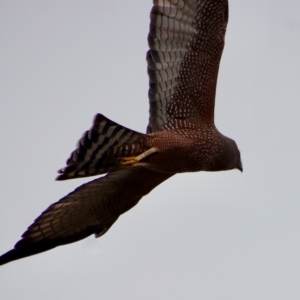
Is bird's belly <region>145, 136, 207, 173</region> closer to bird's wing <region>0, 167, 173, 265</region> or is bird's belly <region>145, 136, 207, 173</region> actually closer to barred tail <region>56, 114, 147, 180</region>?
bird's wing <region>0, 167, 173, 265</region>

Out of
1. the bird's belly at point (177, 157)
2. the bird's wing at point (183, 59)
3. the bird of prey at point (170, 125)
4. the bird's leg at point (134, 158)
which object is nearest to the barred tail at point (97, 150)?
the bird's leg at point (134, 158)

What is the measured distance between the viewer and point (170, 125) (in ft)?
46.2

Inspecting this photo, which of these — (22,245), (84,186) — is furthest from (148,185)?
(22,245)

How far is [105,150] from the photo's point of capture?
42.4 ft

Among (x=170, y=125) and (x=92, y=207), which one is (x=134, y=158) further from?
(x=92, y=207)

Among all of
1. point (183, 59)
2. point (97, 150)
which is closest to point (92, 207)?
point (97, 150)

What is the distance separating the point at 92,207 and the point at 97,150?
6.04 feet

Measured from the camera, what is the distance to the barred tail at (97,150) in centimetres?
1272

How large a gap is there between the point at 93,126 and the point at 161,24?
1.97m

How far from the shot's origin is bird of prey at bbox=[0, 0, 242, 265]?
1383cm

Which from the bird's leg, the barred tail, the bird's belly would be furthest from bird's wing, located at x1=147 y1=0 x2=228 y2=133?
the barred tail

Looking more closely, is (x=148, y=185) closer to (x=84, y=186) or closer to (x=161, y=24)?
(x=84, y=186)

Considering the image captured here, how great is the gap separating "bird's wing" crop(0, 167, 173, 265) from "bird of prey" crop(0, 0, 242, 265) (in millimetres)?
13

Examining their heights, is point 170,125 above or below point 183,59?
below
